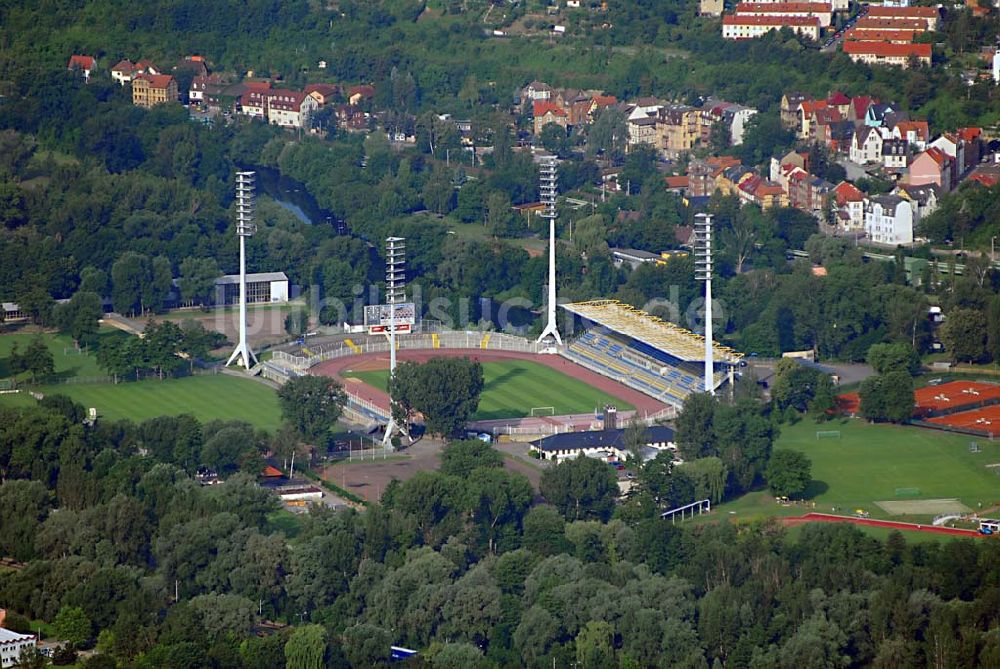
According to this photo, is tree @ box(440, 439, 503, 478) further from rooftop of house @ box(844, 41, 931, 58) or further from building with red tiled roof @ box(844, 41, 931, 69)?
rooftop of house @ box(844, 41, 931, 58)

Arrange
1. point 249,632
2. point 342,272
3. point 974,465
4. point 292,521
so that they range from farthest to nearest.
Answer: point 342,272, point 974,465, point 292,521, point 249,632

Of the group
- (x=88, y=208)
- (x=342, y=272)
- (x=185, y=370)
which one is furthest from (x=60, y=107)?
(x=185, y=370)

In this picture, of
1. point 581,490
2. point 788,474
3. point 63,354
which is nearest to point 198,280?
point 63,354

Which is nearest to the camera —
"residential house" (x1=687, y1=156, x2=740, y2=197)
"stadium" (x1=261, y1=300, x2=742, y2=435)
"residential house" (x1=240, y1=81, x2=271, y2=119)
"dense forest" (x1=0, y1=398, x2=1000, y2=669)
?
"dense forest" (x1=0, y1=398, x2=1000, y2=669)

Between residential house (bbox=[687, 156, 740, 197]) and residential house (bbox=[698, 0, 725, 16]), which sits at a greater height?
residential house (bbox=[698, 0, 725, 16])

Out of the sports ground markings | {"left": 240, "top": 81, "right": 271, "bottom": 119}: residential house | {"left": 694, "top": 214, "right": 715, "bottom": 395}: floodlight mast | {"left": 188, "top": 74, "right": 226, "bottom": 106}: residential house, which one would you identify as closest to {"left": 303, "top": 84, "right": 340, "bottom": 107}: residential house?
{"left": 240, "top": 81, "right": 271, "bottom": 119}: residential house

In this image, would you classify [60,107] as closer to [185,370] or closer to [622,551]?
[185,370]
